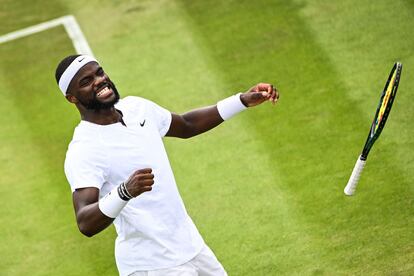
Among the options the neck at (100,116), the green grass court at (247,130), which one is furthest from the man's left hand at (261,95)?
the green grass court at (247,130)

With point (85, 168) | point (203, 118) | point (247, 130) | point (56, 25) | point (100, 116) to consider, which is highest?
point (100, 116)

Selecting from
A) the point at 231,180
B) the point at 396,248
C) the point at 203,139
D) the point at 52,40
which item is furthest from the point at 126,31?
the point at 396,248

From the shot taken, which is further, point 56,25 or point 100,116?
point 56,25

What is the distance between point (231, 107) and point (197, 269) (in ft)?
4.15

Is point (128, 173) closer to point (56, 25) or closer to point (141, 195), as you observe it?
point (141, 195)

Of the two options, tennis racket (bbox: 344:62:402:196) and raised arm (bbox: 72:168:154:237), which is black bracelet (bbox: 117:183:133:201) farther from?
tennis racket (bbox: 344:62:402:196)

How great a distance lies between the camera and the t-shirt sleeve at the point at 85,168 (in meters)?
5.99

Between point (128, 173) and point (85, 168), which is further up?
point (85, 168)

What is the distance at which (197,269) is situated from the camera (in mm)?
6438

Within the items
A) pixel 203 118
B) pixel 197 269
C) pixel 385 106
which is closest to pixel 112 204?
pixel 197 269

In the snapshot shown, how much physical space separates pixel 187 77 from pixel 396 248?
3.50 metres

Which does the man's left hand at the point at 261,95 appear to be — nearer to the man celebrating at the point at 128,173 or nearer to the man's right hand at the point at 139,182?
the man celebrating at the point at 128,173

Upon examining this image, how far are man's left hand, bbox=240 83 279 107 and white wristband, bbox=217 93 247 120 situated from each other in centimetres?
3

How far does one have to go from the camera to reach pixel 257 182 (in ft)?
28.8
